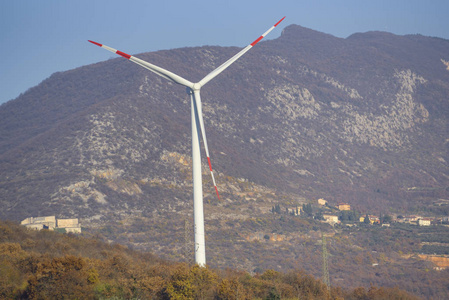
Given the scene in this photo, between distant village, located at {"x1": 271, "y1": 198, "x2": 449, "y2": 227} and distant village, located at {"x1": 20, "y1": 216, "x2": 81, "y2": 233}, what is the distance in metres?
59.9

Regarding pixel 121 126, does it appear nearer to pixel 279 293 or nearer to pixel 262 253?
pixel 262 253

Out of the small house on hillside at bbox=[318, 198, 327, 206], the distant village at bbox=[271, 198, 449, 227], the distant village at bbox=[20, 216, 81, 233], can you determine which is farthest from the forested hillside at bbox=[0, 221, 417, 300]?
the small house on hillside at bbox=[318, 198, 327, 206]

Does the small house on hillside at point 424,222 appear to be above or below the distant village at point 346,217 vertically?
below

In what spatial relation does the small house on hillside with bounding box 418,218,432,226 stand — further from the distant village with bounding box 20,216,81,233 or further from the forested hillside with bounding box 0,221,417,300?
the forested hillside with bounding box 0,221,417,300

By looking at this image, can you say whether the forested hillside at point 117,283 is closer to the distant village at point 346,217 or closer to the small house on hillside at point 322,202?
the distant village at point 346,217

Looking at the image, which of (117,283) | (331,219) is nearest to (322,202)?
(331,219)

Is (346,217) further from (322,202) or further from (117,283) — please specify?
(117,283)

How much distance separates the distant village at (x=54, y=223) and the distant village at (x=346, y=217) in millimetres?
59876

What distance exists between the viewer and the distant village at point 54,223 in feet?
369

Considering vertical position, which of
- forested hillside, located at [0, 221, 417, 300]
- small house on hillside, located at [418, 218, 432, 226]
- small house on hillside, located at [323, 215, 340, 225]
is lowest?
small house on hillside, located at [418, 218, 432, 226]

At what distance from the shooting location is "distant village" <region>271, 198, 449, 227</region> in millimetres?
172625

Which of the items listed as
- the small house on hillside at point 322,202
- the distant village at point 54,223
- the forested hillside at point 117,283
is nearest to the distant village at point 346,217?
the small house on hillside at point 322,202

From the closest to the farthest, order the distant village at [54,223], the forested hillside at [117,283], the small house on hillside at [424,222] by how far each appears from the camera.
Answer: the forested hillside at [117,283], the distant village at [54,223], the small house on hillside at [424,222]

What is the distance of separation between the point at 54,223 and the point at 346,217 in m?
90.3
